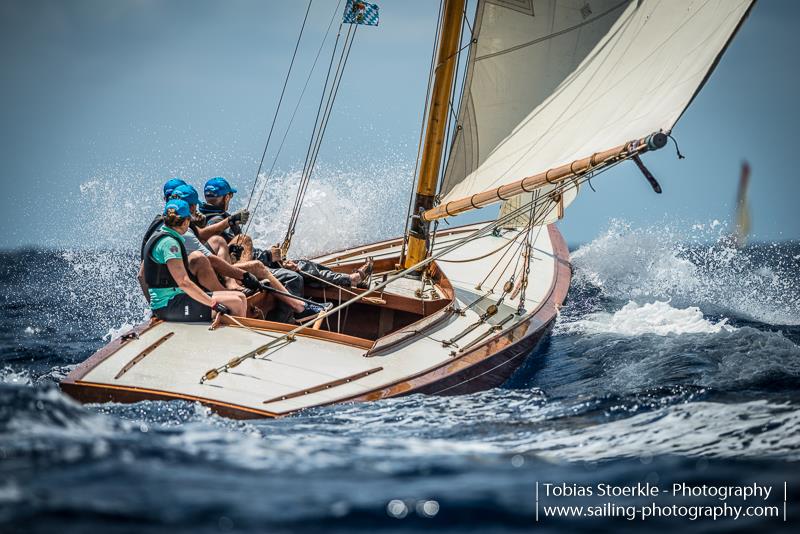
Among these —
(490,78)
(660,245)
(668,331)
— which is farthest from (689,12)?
(660,245)

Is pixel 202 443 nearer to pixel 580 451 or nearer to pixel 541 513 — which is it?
pixel 541 513

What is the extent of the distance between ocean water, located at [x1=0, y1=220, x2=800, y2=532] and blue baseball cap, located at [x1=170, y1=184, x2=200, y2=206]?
1699 mm

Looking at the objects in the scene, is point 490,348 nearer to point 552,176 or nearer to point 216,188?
point 552,176

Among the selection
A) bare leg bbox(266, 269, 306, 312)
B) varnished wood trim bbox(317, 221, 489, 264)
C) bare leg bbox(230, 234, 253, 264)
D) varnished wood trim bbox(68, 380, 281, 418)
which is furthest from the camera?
varnished wood trim bbox(317, 221, 489, 264)

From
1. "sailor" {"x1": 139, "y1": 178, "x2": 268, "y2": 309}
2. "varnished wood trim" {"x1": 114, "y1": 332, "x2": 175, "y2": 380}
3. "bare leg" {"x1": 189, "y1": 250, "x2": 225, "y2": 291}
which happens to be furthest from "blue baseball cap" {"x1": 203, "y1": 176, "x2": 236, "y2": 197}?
"varnished wood trim" {"x1": 114, "y1": 332, "x2": 175, "y2": 380}

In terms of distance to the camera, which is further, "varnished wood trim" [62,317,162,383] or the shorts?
the shorts

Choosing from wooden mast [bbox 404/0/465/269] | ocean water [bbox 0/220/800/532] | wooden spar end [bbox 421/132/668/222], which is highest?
wooden mast [bbox 404/0/465/269]

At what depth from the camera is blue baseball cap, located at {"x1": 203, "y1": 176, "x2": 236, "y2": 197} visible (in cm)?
708

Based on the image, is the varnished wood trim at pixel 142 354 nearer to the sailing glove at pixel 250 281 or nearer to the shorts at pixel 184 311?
the shorts at pixel 184 311

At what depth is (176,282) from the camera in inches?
217

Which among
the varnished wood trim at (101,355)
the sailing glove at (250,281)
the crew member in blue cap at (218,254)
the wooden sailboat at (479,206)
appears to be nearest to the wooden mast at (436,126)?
the wooden sailboat at (479,206)

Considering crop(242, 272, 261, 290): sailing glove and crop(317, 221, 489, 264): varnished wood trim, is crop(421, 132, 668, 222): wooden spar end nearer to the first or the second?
crop(242, 272, 261, 290): sailing glove

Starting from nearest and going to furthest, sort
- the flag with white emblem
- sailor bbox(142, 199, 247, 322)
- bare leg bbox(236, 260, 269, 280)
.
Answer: sailor bbox(142, 199, 247, 322), bare leg bbox(236, 260, 269, 280), the flag with white emblem

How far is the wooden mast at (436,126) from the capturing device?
761 centimetres
